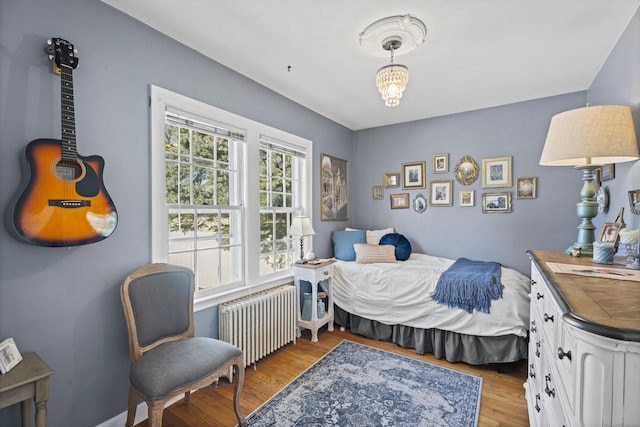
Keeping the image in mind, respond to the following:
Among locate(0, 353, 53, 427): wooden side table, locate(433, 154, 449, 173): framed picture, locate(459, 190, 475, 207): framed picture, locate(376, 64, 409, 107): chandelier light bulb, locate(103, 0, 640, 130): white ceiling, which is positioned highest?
locate(103, 0, 640, 130): white ceiling

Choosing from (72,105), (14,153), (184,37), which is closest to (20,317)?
(14,153)

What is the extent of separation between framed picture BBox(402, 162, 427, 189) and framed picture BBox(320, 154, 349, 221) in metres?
0.84

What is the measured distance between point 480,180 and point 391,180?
3.77 feet

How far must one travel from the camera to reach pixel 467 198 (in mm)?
3713

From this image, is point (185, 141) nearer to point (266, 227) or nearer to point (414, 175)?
point (266, 227)

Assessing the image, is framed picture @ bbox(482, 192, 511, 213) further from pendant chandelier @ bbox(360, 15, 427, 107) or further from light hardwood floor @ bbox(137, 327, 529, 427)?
pendant chandelier @ bbox(360, 15, 427, 107)

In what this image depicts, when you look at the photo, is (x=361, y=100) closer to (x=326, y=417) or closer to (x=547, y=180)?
(x=547, y=180)

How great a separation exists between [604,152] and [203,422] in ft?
8.97

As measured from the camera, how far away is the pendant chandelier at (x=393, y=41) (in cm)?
193

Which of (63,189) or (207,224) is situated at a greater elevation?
(63,189)

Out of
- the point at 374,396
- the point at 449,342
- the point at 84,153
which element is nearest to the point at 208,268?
the point at 84,153

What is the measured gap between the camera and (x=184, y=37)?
2.12 meters

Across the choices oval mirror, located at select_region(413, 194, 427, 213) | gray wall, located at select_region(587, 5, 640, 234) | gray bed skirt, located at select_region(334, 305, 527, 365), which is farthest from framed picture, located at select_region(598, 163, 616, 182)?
oval mirror, located at select_region(413, 194, 427, 213)

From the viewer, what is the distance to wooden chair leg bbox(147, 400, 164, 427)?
1409 millimetres
